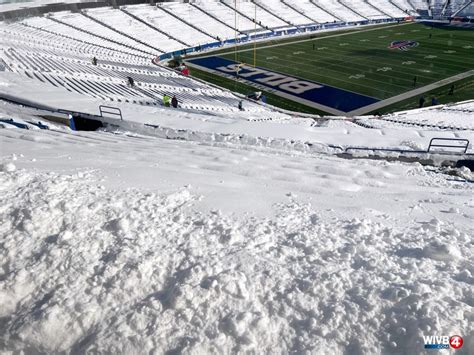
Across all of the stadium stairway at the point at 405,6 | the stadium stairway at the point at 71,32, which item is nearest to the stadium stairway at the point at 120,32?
the stadium stairway at the point at 71,32

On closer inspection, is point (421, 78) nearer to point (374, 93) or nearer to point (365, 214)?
point (374, 93)

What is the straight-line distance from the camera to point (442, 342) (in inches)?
137

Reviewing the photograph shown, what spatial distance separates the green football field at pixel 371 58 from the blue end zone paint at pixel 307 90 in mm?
926

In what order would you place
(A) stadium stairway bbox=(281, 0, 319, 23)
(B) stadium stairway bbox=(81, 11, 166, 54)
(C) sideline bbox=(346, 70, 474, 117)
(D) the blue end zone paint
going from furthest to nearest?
(A) stadium stairway bbox=(281, 0, 319, 23), (B) stadium stairway bbox=(81, 11, 166, 54), (D) the blue end zone paint, (C) sideline bbox=(346, 70, 474, 117)

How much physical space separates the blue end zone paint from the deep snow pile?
16.7 m

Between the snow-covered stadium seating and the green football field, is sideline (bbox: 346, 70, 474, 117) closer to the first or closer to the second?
the green football field

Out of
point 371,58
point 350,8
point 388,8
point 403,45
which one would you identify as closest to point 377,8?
point 388,8

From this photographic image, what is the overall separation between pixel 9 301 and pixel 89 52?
28.6 m

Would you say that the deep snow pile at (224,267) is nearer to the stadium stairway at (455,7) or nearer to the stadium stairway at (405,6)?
the stadium stairway at (455,7)

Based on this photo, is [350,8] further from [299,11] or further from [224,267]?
[224,267]

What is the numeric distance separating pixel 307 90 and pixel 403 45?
1893 centimetres

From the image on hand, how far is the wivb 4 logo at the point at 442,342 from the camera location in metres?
3.45

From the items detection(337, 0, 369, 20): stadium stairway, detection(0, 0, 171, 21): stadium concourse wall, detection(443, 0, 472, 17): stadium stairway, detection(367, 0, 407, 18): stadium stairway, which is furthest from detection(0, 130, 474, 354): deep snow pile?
detection(443, 0, 472, 17): stadium stairway

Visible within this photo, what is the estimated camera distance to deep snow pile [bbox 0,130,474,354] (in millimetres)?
3730
